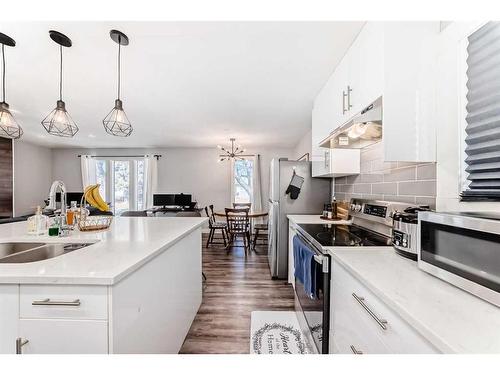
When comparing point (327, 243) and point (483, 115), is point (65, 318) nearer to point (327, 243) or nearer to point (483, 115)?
point (327, 243)

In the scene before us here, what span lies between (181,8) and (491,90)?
1.18m

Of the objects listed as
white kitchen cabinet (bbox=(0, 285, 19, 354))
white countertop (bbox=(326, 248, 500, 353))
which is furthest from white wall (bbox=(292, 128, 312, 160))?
white kitchen cabinet (bbox=(0, 285, 19, 354))

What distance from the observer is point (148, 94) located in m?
2.58

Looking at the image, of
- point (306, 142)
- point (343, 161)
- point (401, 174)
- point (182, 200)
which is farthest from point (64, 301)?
point (182, 200)

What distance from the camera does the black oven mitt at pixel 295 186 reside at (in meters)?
2.97

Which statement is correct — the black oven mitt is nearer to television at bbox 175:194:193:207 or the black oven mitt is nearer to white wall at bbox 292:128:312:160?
white wall at bbox 292:128:312:160

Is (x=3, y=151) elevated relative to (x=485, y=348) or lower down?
elevated

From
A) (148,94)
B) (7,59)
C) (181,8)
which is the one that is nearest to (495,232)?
(181,8)

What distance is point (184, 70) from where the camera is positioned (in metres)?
2.02

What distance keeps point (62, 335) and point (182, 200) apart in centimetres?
500

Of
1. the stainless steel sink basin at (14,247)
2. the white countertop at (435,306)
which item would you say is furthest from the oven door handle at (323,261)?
the stainless steel sink basin at (14,247)

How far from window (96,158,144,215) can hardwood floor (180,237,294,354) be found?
339 centimetres

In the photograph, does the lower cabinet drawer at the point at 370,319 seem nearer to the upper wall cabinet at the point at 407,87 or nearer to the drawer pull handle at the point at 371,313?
the drawer pull handle at the point at 371,313

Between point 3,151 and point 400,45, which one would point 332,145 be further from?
point 3,151
